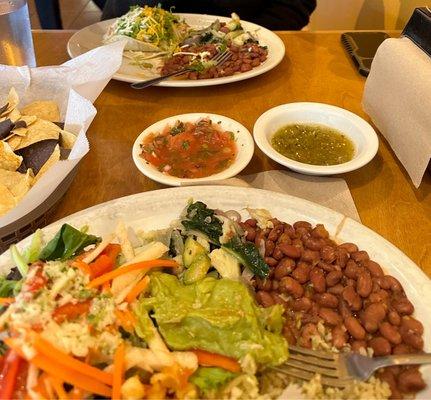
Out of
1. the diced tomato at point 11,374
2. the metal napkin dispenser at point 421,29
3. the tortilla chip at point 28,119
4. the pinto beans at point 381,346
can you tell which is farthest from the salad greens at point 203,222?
the metal napkin dispenser at point 421,29

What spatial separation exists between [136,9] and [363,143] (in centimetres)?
157

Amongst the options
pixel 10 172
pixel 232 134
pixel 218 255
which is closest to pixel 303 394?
pixel 218 255

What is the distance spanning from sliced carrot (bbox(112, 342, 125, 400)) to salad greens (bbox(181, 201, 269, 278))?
0.42 m

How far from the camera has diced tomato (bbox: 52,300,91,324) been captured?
98cm

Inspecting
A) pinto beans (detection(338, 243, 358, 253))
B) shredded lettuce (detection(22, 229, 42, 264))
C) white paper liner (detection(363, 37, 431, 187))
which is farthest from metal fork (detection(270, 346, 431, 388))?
white paper liner (detection(363, 37, 431, 187))

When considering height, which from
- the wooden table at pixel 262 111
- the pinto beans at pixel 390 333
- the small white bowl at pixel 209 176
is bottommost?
the wooden table at pixel 262 111

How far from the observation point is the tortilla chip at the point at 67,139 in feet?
5.38

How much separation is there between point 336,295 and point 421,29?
109cm

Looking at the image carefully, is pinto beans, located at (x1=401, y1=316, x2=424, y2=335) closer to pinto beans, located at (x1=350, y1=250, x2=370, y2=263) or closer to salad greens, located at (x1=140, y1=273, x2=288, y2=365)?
pinto beans, located at (x1=350, y1=250, x2=370, y2=263)

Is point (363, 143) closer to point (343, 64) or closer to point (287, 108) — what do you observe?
point (287, 108)

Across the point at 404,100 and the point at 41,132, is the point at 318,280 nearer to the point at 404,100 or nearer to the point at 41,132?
the point at 404,100

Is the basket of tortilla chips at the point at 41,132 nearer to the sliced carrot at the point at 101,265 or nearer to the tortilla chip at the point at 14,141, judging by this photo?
the tortilla chip at the point at 14,141

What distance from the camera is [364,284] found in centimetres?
123

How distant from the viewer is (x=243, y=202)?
1.46 m
